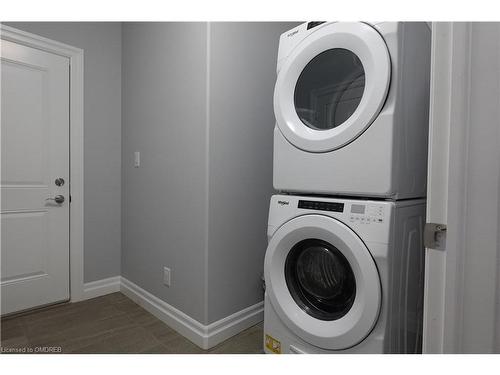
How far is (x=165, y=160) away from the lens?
1.93 meters

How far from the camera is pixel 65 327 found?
1.83 metres

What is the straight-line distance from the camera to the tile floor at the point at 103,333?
162 cm

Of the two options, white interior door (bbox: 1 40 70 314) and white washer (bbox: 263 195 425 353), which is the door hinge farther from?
white interior door (bbox: 1 40 70 314)

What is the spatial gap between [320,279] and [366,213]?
40 centimetres

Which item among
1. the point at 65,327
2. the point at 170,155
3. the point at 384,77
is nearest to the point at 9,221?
the point at 65,327

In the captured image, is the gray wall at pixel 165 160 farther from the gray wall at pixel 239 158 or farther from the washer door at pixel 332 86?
the washer door at pixel 332 86

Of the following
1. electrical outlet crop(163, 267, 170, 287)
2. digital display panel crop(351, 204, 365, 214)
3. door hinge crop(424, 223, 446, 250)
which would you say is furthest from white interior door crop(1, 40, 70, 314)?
door hinge crop(424, 223, 446, 250)

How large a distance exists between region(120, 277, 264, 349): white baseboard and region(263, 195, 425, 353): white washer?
38cm

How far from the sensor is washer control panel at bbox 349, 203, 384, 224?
1.06 meters

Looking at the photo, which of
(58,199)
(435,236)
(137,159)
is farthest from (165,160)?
(435,236)

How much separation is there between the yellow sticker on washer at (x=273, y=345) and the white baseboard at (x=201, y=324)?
370 mm

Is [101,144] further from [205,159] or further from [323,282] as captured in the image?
[323,282]
